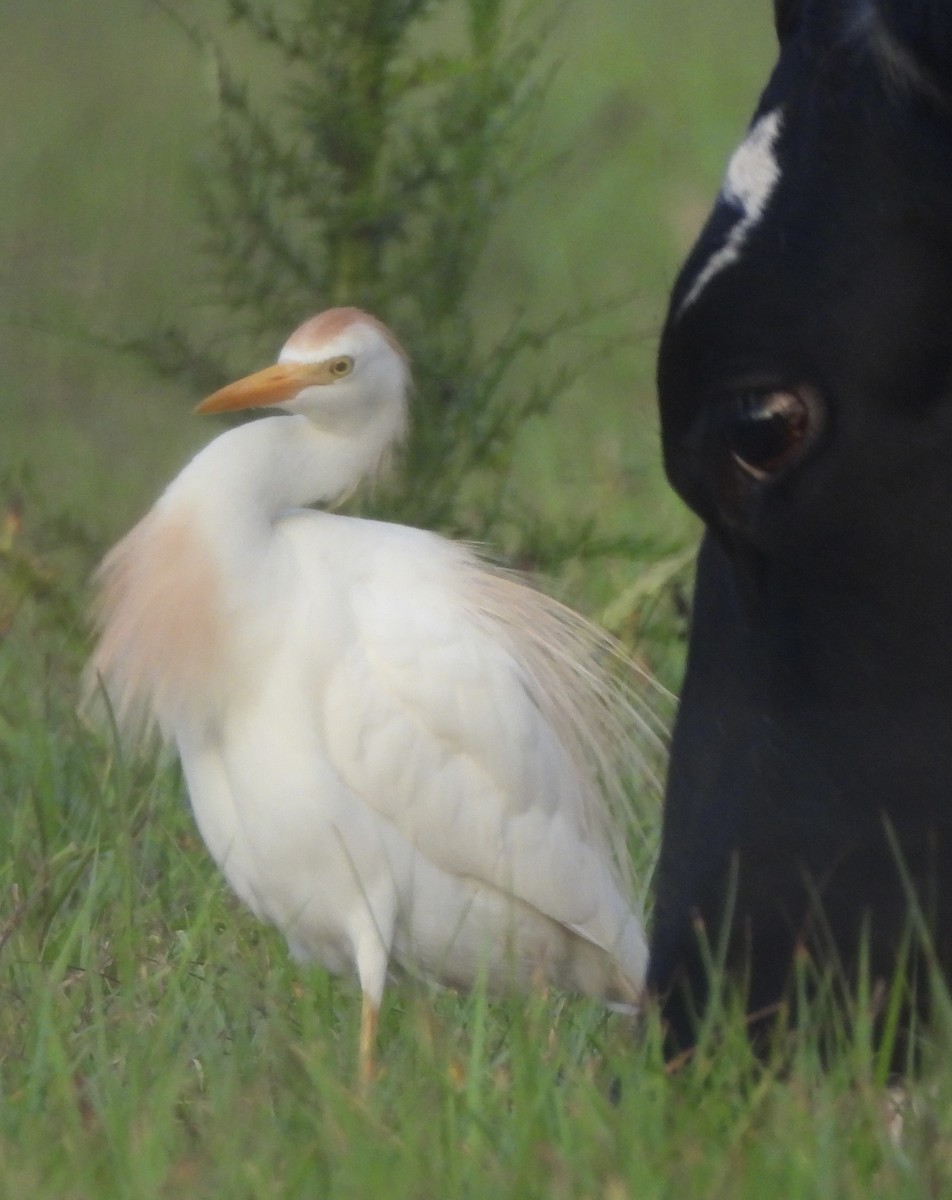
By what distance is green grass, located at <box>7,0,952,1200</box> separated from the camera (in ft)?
6.95

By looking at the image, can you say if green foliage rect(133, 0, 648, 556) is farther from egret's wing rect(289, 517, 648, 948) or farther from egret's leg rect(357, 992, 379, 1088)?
egret's leg rect(357, 992, 379, 1088)

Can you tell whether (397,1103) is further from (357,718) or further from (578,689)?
(578,689)

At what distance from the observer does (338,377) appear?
3803mm

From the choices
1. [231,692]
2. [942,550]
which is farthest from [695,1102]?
[231,692]

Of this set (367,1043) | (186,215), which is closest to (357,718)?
(367,1043)

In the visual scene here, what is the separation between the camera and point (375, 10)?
4445 mm

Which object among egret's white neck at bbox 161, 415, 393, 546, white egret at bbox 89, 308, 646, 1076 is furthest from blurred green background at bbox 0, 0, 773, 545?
white egret at bbox 89, 308, 646, 1076

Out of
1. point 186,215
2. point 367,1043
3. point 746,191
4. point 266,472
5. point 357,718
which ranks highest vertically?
point 186,215

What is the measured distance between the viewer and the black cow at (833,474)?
2223mm

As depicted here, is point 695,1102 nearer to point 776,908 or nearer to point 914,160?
point 776,908

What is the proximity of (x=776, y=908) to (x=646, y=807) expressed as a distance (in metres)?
1.81

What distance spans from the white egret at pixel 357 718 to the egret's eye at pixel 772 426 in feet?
4.18

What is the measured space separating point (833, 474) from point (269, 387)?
1.59 metres

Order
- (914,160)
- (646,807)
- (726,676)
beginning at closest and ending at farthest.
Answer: (914,160)
(726,676)
(646,807)
